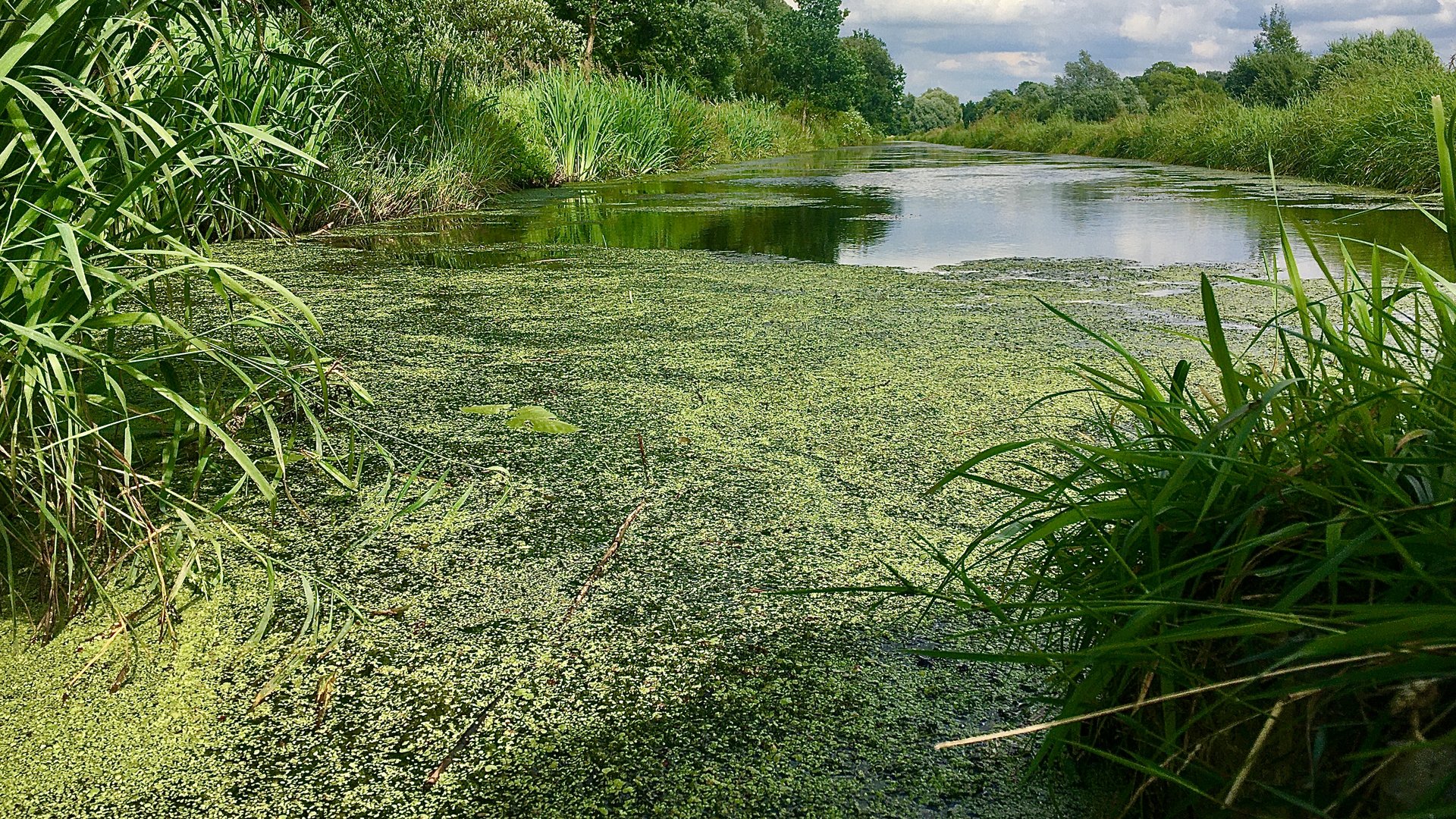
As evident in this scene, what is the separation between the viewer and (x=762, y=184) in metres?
7.34

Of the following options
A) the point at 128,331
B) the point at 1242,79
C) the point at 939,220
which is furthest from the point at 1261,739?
the point at 1242,79

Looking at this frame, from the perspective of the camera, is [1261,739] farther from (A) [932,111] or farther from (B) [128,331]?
(A) [932,111]

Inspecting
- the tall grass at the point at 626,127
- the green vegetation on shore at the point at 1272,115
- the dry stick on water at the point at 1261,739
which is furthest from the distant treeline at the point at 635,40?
the green vegetation on shore at the point at 1272,115

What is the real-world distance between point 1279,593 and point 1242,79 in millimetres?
19067

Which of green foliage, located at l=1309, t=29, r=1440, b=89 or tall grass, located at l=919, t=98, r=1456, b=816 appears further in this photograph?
green foliage, located at l=1309, t=29, r=1440, b=89

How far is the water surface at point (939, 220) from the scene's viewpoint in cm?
368

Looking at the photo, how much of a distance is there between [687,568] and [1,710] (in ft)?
2.16

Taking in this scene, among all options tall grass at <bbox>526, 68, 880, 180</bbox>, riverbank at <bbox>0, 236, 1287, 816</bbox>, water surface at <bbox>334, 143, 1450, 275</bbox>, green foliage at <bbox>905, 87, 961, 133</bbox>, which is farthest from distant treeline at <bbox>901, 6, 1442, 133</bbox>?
green foliage at <bbox>905, 87, 961, 133</bbox>

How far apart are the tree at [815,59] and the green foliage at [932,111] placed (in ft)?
61.1

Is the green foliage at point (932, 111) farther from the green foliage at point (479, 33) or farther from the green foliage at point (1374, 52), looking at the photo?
the green foliage at point (479, 33)

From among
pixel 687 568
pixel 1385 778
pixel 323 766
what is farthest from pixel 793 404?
pixel 1385 778

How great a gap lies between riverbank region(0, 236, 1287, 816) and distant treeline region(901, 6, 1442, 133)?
8011mm

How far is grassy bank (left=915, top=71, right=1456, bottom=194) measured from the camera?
5938 millimetres

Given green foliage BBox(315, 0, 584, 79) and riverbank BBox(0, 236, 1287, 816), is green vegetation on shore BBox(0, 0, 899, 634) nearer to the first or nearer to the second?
riverbank BBox(0, 236, 1287, 816)
